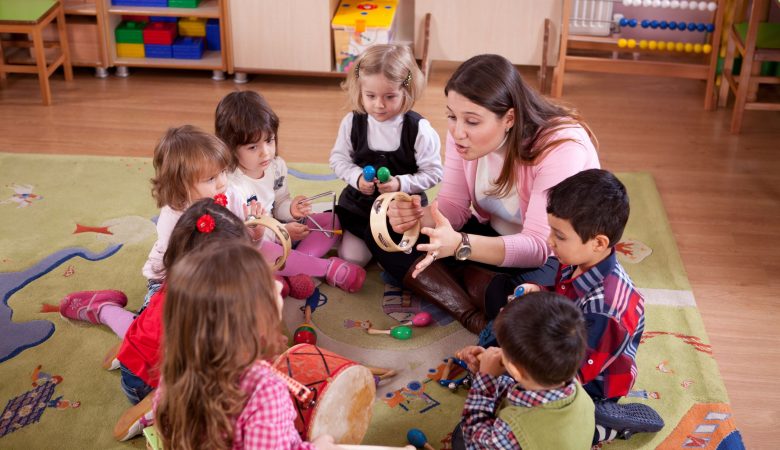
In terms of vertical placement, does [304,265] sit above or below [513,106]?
below

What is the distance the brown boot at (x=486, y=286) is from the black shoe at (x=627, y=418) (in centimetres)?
42

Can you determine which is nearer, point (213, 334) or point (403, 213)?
point (213, 334)

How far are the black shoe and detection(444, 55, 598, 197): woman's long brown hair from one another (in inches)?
26.4

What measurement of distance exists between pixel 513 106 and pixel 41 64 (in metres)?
2.53

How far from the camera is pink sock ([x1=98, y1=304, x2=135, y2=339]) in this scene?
2412 mm

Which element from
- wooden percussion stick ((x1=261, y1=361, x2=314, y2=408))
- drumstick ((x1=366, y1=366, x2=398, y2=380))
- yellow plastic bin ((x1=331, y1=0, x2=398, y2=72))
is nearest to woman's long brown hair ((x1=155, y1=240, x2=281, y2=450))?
wooden percussion stick ((x1=261, y1=361, x2=314, y2=408))

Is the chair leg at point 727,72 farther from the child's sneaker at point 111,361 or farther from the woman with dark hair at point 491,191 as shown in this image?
the child's sneaker at point 111,361

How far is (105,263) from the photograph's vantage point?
279cm

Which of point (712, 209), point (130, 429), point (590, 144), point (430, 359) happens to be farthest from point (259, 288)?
point (712, 209)

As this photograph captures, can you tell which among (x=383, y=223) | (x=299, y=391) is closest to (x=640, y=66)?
(x=383, y=223)

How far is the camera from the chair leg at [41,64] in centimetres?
383

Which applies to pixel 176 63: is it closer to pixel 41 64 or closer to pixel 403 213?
pixel 41 64

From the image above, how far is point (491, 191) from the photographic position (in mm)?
2490

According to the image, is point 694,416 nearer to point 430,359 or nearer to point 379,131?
point 430,359
